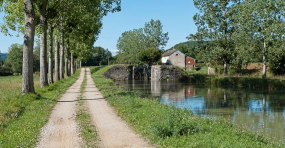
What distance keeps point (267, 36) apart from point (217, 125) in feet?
93.9

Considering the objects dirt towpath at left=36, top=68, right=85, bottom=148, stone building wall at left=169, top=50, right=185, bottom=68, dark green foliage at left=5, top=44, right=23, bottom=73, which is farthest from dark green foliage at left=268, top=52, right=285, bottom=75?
dark green foliage at left=5, top=44, right=23, bottom=73

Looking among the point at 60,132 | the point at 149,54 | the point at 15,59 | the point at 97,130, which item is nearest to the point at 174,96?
the point at 97,130

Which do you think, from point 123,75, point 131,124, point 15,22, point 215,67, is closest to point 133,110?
point 131,124

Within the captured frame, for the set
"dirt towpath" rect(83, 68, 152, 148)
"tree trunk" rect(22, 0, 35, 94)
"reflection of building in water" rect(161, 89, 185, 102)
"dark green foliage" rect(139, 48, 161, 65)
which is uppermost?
"dark green foliage" rect(139, 48, 161, 65)

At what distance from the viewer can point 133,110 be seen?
1167 cm

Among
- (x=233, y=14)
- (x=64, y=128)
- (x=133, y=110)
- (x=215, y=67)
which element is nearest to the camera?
(x=64, y=128)

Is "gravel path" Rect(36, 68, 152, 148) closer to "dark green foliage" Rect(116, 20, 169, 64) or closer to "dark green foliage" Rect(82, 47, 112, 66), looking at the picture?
"dark green foliage" Rect(116, 20, 169, 64)

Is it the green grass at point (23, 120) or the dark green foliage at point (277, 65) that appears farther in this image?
the dark green foliage at point (277, 65)

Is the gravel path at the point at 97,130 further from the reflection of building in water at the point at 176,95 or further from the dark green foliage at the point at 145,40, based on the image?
the dark green foliage at the point at 145,40

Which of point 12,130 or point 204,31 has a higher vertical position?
point 204,31

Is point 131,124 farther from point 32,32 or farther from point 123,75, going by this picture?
point 123,75

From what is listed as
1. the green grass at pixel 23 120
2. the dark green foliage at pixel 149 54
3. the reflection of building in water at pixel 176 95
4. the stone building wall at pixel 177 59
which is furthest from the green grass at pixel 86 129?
the stone building wall at pixel 177 59

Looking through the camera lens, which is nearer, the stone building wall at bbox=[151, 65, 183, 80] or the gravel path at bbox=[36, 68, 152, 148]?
the gravel path at bbox=[36, 68, 152, 148]

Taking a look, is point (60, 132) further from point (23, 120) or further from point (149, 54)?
point (149, 54)
